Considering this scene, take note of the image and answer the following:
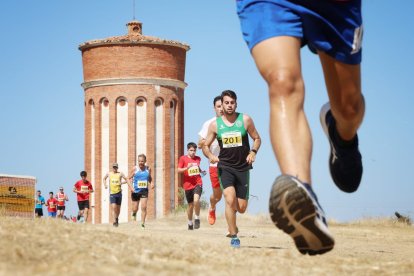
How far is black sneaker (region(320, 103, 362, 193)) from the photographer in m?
6.59

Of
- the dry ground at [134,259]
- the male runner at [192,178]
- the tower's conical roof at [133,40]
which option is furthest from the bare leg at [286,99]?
the tower's conical roof at [133,40]

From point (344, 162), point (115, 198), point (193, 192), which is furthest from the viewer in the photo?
point (115, 198)

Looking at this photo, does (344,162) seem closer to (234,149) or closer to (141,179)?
(234,149)

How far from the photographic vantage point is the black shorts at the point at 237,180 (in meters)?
13.2

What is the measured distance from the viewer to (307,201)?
4.92 m

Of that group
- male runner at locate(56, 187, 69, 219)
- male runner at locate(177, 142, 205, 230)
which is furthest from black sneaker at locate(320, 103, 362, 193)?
male runner at locate(56, 187, 69, 219)

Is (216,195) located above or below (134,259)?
above

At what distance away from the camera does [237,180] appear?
1339cm

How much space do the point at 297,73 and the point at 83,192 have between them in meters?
24.5

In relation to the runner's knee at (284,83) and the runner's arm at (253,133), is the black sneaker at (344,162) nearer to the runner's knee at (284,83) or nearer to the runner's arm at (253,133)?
the runner's knee at (284,83)

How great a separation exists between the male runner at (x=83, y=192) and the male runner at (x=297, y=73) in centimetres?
2344

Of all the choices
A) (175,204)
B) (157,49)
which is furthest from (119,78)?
(175,204)

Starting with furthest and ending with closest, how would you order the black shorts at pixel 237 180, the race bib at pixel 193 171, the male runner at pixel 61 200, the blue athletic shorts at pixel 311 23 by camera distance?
A: the male runner at pixel 61 200
the race bib at pixel 193 171
the black shorts at pixel 237 180
the blue athletic shorts at pixel 311 23

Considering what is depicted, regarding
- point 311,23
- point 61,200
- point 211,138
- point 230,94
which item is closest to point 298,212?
point 311,23
